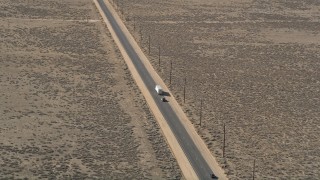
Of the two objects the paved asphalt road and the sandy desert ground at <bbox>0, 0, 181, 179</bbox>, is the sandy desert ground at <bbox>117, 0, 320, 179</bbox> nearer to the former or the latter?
the paved asphalt road

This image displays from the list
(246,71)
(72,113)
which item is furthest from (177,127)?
(246,71)

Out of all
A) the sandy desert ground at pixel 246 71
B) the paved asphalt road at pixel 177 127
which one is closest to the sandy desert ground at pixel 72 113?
the paved asphalt road at pixel 177 127

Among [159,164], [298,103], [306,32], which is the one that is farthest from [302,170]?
[306,32]

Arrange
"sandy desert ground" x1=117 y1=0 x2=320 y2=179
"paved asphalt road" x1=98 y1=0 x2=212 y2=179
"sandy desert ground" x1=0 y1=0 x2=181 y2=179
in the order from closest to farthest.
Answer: "sandy desert ground" x1=0 y1=0 x2=181 y2=179, "paved asphalt road" x1=98 y1=0 x2=212 y2=179, "sandy desert ground" x1=117 y1=0 x2=320 y2=179

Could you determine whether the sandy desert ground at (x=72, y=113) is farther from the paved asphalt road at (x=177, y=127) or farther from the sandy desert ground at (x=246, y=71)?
the sandy desert ground at (x=246, y=71)

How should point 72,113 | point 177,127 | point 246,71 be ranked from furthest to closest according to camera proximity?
1. point 246,71
2. point 72,113
3. point 177,127

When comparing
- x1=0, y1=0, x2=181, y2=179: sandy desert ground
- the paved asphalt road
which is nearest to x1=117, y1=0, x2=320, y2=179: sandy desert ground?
the paved asphalt road

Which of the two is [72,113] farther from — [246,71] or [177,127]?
[246,71]
